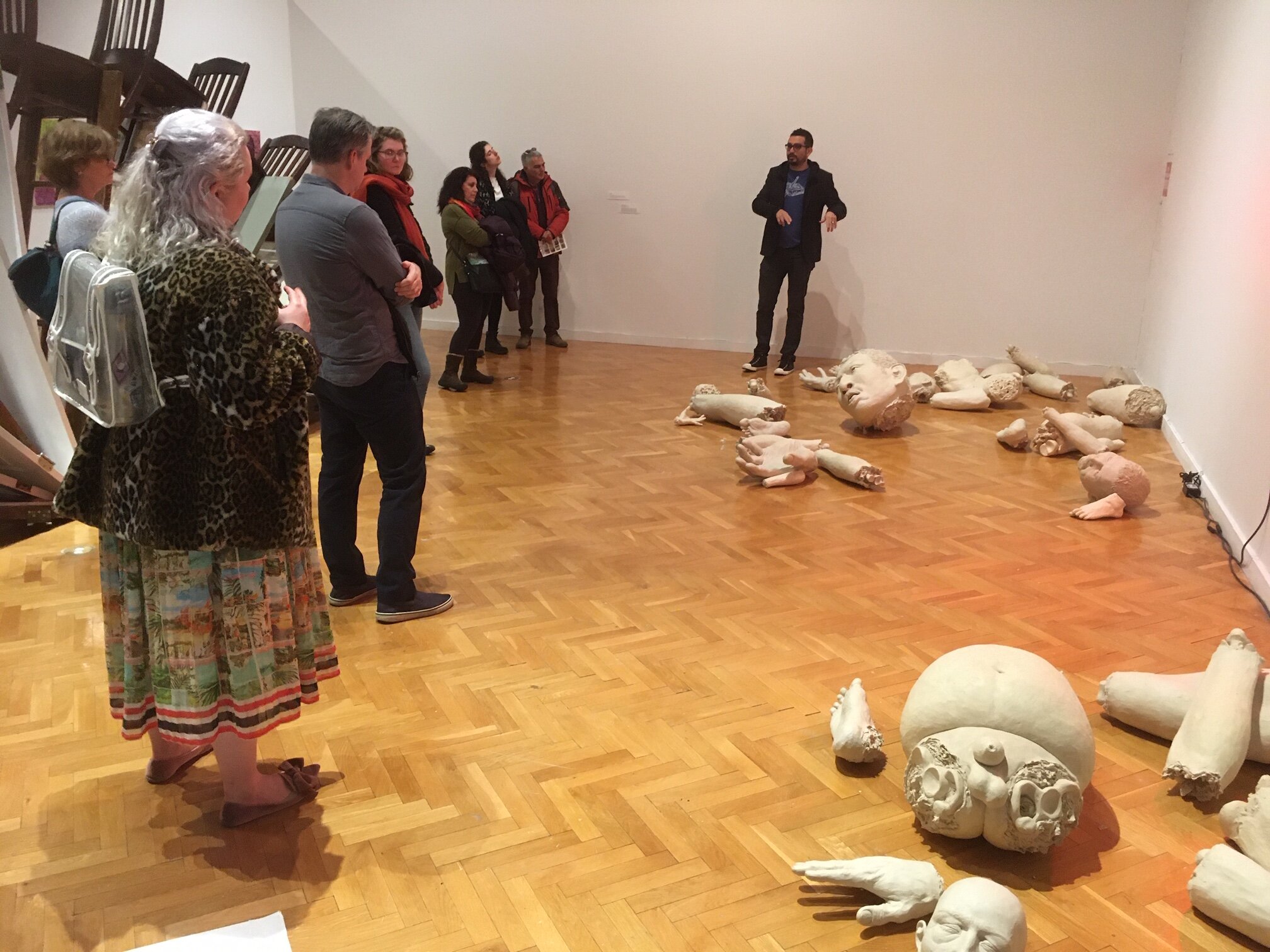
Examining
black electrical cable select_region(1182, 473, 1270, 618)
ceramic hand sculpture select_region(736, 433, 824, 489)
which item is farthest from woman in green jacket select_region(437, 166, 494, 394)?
black electrical cable select_region(1182, 473, 1270, 618)

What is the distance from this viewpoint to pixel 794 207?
356 inches

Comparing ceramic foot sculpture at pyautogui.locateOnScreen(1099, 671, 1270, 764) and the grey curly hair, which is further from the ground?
the grey curly hair

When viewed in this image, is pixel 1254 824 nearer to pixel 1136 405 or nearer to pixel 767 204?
pixel 1136 405

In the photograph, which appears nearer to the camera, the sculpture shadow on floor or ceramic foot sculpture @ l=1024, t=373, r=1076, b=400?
the sculpture shadow on floor

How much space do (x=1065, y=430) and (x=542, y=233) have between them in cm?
520

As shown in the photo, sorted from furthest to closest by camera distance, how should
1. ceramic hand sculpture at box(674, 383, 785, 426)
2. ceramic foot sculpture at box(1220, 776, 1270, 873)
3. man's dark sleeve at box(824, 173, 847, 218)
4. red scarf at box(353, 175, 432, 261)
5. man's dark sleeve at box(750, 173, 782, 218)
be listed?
man's dark sleeve at box(750, 173, 782, 218), man's dark sleeve at box(824, 173, 847, 218), ceramic hand sculpture at box(674, 383, 785, 426), red scarf at box(353, 175, 432, 261), ceramic foot sculpture at box(1220, 776, 1270, 873)

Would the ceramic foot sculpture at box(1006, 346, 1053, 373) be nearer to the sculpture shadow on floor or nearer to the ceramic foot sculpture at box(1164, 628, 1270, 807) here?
the ceramic foot sculpture at box(1164, 628, 1270, 807)

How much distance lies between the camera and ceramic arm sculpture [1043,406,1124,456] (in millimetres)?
6371

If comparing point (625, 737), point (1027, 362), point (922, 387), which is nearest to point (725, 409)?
point (922, 387)

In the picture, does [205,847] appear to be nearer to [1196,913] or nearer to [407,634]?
[407,634]

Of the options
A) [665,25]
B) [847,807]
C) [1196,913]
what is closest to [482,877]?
[847,807]

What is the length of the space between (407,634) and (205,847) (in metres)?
1.26

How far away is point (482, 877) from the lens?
2449 mm

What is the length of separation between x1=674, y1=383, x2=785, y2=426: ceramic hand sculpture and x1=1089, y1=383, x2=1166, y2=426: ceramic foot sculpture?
266 centimetres
